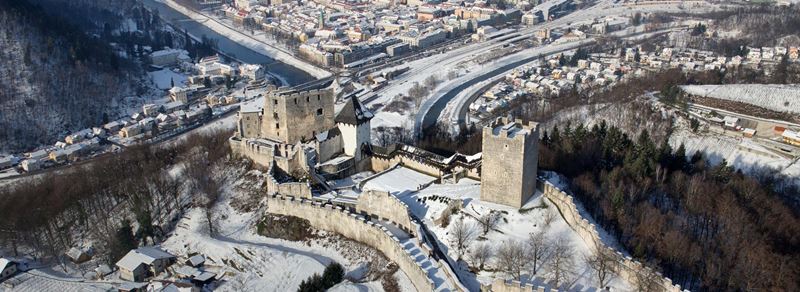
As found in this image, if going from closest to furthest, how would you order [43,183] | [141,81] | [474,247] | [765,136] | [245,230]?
[474,247]
[245,230]
[43,183]
[765,136]
[141,81]

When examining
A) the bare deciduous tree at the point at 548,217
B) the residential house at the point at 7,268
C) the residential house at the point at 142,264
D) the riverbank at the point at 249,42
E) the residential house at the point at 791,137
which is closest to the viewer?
the bare deciduous tree at the point at 548,217

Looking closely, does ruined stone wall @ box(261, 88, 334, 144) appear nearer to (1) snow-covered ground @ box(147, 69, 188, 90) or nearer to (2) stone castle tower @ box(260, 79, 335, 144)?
(2) stone castle tower @ box(260, 79, 335, 144)

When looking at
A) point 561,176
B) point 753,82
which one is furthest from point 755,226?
point 753,82

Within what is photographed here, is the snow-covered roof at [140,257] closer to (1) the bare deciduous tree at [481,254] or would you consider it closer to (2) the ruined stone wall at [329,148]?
(2) the ruined stone wall at [329,148]

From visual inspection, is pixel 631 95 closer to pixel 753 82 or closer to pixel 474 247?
pixel 753 82

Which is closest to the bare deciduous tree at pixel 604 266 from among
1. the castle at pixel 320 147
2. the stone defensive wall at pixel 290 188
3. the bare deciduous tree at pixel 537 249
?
the bare deciduous tree at pixel 537 249

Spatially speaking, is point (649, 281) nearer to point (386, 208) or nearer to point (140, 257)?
point (386, 208)
